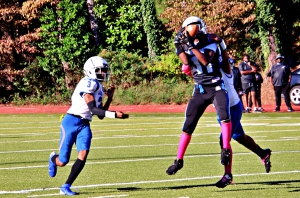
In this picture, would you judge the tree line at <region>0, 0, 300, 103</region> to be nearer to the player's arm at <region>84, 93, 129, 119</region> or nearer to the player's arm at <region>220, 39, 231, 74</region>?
the player's arm at <region>220, 39, 231, 74</region>

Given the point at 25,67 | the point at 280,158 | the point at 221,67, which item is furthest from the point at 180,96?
the point at 221,67

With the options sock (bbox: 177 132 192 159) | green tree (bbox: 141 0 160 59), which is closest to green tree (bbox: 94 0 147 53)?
green tree (bbox: 141 0 160 59)

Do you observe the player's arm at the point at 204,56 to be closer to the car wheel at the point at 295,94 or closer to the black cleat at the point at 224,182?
the black cleat at the point at 224,182

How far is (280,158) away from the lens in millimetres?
11656

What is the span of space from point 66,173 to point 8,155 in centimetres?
252

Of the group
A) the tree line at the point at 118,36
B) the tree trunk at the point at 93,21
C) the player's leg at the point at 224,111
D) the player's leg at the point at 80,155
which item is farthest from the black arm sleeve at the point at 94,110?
the tree trunk at the point at 93,21

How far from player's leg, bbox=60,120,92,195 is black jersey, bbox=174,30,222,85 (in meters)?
1.44

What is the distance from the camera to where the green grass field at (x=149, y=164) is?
8.80 m

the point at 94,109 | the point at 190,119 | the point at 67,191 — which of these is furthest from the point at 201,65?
the point at 67,191

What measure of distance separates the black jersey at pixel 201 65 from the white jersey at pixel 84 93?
104 cm

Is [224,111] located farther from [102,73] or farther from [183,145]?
[102,73]

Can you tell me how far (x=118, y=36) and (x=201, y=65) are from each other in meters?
27.5

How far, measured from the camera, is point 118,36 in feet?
118

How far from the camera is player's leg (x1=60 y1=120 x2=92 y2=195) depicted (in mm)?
8586
